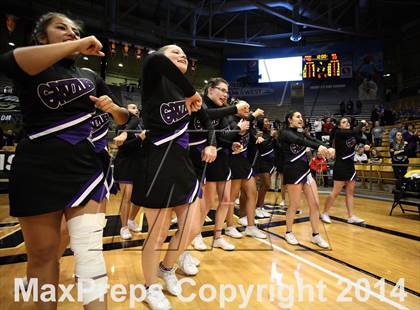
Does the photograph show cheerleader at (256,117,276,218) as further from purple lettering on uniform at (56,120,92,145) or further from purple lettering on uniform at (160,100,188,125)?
purple lettering on uniform at (56,120,92,145)

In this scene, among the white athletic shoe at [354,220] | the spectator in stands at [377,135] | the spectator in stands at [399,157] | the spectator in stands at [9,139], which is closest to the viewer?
the white athletic shoe at [354,220]

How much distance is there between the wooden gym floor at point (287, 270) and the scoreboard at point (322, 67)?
11.6 metres

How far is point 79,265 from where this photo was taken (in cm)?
110

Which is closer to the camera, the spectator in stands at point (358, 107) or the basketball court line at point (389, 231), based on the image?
the basketball court line at point (389, 231)

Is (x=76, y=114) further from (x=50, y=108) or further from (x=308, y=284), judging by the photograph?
(x=308, y=284)

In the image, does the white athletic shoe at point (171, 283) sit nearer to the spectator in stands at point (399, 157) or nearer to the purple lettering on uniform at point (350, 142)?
the purple lettering on uniform at point (350, 142)

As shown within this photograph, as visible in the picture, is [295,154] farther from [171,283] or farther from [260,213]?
[171,283]

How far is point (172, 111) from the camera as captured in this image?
1594mm

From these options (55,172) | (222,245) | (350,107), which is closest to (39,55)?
(55,172)

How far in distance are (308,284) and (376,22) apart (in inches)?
624

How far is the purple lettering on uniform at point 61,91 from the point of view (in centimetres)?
110

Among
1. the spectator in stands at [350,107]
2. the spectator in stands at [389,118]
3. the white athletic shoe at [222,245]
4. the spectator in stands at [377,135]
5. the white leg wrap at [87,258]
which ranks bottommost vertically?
the white athletic shoe at [222,245]

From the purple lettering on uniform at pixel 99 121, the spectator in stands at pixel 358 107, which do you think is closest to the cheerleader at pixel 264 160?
the purple lettering on uniform at pixel 99 121

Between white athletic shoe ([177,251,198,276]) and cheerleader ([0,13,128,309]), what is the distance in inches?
44.6
